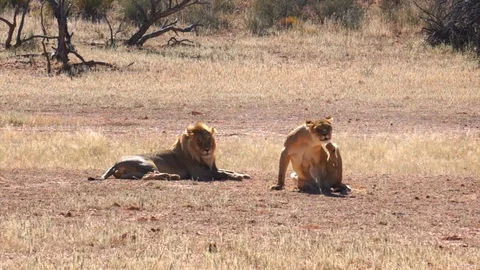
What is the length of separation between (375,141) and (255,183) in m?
4.69

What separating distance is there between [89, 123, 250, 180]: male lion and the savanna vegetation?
49 centimetres

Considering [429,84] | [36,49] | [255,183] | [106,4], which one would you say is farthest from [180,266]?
[106,4]

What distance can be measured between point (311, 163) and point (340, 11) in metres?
35.5

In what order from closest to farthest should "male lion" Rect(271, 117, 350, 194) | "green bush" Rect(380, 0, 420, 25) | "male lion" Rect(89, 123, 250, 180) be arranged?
1. "male lion" Rect(271, 117, 350, 194)
2. "male lion" Rect(89, 123, 250, 180)
3. "green bush" Rect(380, 0, 420, 25)

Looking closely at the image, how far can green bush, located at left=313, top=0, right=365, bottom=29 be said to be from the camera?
42.2 meters

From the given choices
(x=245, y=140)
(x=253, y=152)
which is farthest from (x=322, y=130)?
(x=245, y=140)

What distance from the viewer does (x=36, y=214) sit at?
32.4ft

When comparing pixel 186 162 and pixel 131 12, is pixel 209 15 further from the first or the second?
pixel 186 162

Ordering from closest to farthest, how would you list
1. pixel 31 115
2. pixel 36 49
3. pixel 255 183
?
pixel 255 183 < pixel 31 115 < pixel 36 49

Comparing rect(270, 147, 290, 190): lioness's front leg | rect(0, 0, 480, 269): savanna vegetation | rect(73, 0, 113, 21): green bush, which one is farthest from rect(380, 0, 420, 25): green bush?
rect(270, 147, 290, 190): lioness's front leg

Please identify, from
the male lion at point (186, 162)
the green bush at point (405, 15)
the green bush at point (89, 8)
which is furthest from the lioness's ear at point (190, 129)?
the green bush at point (89, 8)

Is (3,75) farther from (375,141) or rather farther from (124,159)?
(124,159)

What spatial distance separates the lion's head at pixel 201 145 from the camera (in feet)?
44.4

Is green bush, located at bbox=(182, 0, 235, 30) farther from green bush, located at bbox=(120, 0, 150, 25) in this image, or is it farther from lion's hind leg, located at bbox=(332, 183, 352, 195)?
lion's hind leg, located at bbox=(332, 183, 352, 195)
